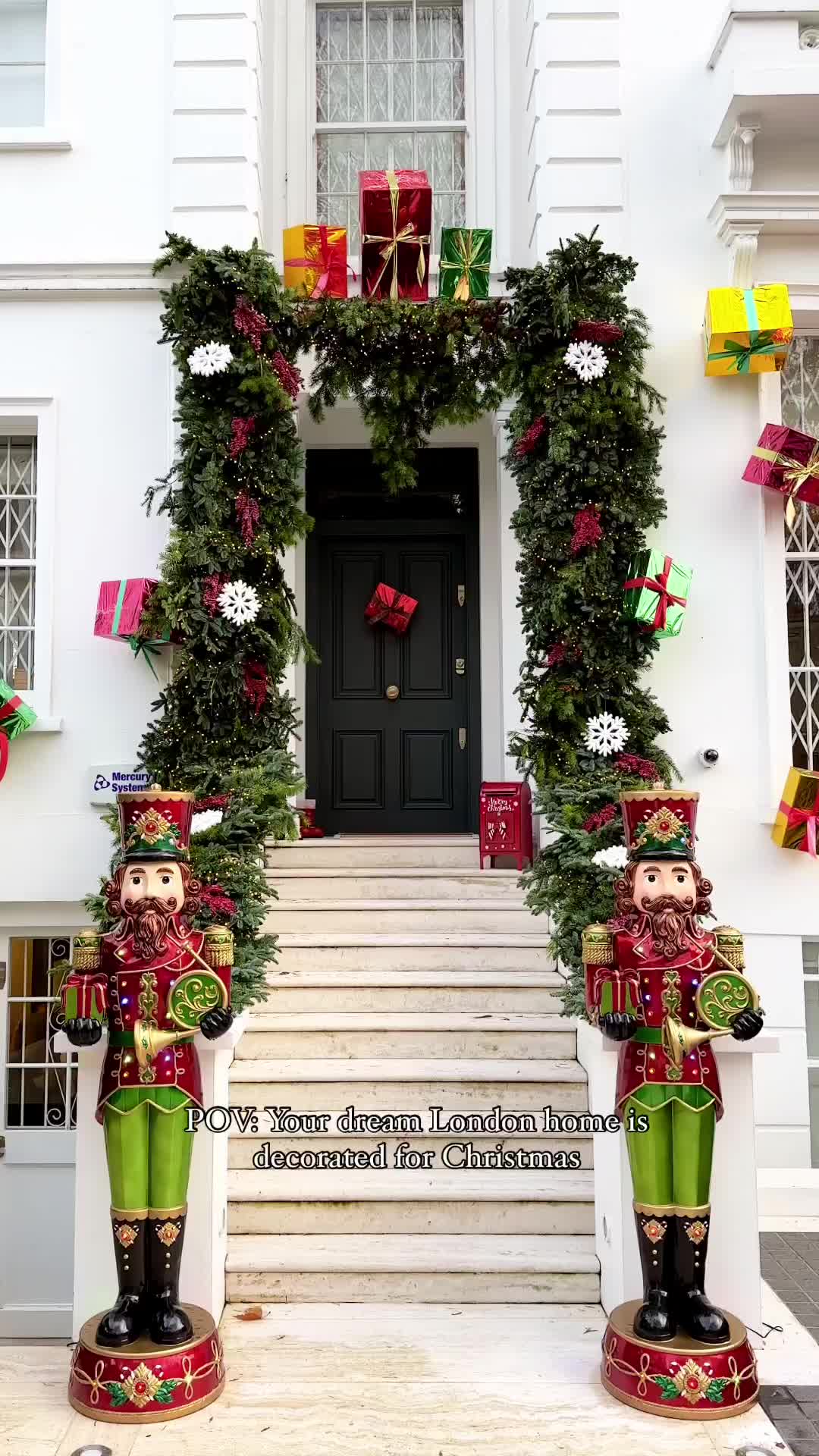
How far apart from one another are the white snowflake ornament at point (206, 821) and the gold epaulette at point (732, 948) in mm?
2554

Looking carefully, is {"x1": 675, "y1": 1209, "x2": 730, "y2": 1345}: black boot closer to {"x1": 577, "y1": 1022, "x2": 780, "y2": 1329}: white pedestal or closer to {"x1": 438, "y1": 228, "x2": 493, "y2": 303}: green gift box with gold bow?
{"x1": 577, "y1": 1022, "x2": 780, "y2": 1329}: white pedestal

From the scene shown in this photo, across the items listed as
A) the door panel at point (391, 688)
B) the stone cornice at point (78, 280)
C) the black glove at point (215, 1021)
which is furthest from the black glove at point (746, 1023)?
the stone cornice at point (78, 280)

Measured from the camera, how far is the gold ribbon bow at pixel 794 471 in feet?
19.2

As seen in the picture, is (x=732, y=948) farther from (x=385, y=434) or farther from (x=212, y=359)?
(x=212, y=359)

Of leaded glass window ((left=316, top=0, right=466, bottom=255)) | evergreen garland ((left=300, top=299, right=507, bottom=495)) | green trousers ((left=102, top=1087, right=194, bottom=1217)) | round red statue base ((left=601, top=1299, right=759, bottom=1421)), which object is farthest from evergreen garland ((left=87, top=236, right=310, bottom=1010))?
round red statue base ((left=601, top=1299, right=759, bottom=1421))

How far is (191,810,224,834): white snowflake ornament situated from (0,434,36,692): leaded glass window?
1911mm

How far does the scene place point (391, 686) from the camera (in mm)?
8172

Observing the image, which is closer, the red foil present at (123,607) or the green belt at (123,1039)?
the green belt at (123,1039)

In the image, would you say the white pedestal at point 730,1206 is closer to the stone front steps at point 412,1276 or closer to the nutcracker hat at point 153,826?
the stone front steps at point 412,1276

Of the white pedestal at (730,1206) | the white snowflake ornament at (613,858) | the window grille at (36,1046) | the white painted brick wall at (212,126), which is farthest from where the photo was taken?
the white painted brick wall at (212,126)

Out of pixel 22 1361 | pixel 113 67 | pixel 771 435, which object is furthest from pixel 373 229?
pixel 22 1361

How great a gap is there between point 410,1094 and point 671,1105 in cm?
166

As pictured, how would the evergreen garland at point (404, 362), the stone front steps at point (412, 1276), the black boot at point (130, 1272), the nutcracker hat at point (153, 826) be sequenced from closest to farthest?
the black boot at point (130, 1272) < the nutcracker hat at point (153, 826) < the stone front steps at point (412, 1276) < the evergreen garland at point (404, 362)

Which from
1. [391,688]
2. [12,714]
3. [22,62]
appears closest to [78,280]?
[22,62]
